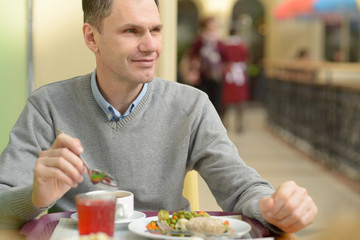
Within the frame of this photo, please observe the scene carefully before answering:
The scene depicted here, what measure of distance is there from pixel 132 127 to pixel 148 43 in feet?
0.79

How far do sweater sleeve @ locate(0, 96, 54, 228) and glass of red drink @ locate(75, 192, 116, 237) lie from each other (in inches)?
10.1

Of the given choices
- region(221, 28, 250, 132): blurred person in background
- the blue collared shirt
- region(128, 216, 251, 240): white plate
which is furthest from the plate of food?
region(221, 28, 250, 132): blurred person in background

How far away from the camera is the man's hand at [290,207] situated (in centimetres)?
119

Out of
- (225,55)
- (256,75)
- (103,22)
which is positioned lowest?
(256,75)

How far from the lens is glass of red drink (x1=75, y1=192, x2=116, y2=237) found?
1075 mm

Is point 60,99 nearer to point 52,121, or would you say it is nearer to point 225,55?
point 52,121

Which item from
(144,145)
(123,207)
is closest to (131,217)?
(123,207)

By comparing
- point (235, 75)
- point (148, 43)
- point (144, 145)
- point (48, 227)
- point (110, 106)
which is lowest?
point (235, 75)

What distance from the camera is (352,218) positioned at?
55 cm

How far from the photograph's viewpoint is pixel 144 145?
62.1 inches

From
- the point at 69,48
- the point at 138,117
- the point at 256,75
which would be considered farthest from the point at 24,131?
the point at 256,75

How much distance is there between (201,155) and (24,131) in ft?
1.60

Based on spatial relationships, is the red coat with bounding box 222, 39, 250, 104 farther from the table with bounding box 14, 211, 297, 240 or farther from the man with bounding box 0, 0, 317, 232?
the table with bounding box 14, 211, 297, 240

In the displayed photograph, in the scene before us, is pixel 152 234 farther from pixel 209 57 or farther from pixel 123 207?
pixel 209 57
